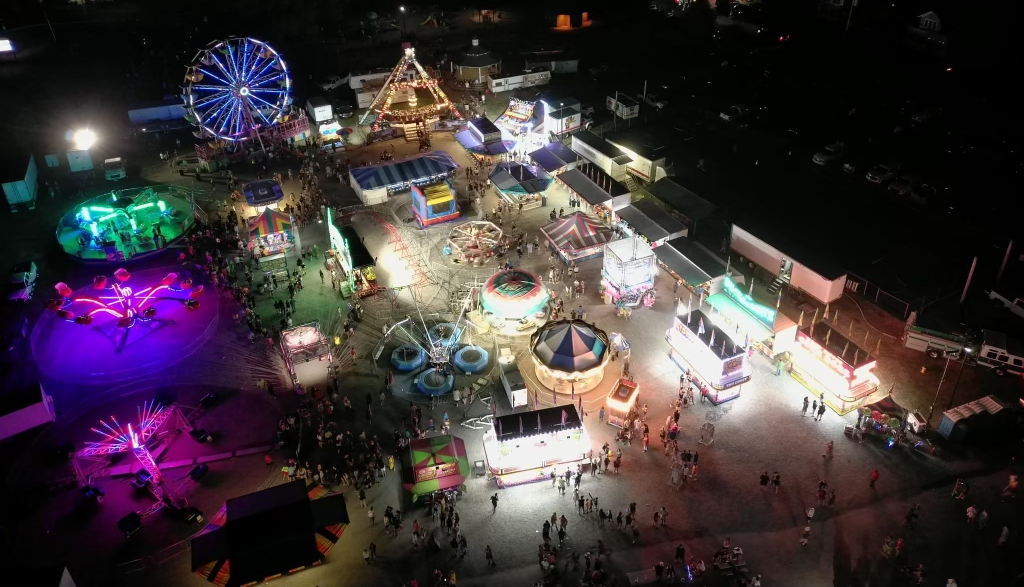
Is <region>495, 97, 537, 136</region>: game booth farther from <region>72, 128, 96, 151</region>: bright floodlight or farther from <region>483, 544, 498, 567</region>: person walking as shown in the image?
<region>483, 544, 498, 567</region>: person walking

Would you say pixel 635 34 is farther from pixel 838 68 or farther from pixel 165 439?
pixel 165 439

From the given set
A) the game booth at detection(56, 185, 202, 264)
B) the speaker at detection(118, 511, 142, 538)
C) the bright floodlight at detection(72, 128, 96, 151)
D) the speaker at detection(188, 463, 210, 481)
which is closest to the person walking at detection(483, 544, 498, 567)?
the speaker at detection(188, 463, 210, 481)

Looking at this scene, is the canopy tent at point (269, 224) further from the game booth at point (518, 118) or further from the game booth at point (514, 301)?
the game booth at point (518, 118)

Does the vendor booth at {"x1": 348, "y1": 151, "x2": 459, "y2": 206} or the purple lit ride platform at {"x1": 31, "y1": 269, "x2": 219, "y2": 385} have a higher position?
the vendor booth at {"x1": 348, "y1": 151, "x2": 459, "y2": 206}

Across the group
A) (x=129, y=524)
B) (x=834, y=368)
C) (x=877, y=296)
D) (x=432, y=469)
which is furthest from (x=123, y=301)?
(x=877, y=296)

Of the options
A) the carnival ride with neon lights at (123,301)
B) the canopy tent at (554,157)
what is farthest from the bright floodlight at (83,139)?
the canopy tent at (554,157)

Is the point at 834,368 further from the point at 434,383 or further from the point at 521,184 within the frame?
the point at 521,184
